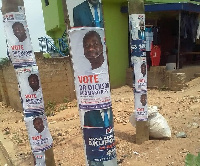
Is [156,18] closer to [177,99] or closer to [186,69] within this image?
[186,69]

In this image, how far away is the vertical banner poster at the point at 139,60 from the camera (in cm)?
352

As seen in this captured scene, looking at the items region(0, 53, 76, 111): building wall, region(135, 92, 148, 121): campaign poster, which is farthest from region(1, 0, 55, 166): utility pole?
region(0, 53, 76, 111): building wall

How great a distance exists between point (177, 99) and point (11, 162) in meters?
5.23

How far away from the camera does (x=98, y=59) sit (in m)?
1.56

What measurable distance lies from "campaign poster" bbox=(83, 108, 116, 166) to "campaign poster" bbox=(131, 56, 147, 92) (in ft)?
7.10

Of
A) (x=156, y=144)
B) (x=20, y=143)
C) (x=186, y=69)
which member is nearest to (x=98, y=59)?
(x=156, y=144)

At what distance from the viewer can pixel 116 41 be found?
33.9ft

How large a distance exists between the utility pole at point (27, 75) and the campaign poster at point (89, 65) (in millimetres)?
1468

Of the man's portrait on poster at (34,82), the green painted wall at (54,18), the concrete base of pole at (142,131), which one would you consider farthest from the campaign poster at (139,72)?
the green painted wall at (54,18)

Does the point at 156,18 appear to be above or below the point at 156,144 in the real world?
above

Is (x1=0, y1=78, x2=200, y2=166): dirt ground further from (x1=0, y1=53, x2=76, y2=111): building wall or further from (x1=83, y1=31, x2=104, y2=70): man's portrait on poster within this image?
(x1=83, y1=31, x2=104, y2=70): man's portrait on poster

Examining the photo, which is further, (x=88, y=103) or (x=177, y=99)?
(x=177, y=99)

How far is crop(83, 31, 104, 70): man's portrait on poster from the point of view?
153cm

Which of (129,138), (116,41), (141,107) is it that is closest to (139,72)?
(141,107)
